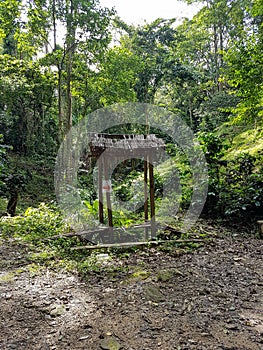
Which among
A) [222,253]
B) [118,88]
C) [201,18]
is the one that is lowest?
[222,253]

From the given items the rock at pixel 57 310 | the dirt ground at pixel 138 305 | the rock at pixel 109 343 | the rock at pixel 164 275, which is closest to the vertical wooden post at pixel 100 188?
the dirt ground at pixel 138 305

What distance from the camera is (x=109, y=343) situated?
8.50 ft

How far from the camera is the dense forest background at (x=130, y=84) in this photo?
25.7 ft

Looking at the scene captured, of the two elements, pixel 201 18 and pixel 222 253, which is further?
pixel 201 18

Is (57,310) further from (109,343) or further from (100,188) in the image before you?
(100,188)

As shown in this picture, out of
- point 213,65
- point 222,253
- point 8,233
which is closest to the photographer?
point 222,253

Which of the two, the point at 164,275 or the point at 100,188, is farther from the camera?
the point at 100,188

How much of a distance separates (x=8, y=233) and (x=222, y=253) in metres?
4.56

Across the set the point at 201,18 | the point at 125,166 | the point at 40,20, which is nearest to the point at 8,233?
the point at 40,20

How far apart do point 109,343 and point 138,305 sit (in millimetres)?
765

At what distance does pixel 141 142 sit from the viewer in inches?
225

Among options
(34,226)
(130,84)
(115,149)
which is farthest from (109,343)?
(130,84)

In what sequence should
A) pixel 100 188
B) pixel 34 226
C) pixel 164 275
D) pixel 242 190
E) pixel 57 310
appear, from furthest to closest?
1. pixel 242 190
2. pixel 34 226
3. pixel 100 188
4. pixel 164 275
5. pixel 57 310

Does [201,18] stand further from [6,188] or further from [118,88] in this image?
[6,188]
